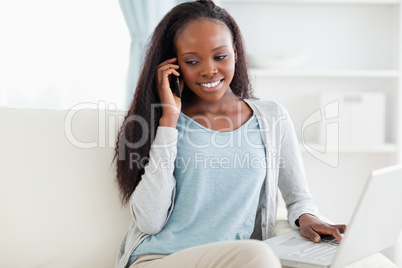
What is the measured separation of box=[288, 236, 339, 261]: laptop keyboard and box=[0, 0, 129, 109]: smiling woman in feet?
5.45

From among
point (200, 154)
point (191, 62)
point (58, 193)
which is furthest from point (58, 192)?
point (191, 62)

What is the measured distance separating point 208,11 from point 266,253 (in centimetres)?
78

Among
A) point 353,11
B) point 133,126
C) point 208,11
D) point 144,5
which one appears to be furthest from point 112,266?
point 353,11

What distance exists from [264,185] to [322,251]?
0.35m

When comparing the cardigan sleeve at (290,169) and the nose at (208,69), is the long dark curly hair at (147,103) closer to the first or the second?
the nose at (208,69)

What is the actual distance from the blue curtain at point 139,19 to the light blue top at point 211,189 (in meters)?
1.07

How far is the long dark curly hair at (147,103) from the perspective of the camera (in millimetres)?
1559

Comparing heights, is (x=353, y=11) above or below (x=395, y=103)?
above

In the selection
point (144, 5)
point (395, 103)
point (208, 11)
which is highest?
point (144, 5)

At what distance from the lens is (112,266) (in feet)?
5.33

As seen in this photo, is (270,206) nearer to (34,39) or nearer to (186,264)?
(186,264)

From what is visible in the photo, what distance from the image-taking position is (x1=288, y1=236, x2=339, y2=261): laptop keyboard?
1.24 meters

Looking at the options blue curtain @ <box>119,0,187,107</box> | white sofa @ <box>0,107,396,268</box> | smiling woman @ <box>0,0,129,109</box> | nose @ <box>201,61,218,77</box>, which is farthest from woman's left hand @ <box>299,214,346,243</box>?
smiling woman @ <box>0,0,129,109</box>

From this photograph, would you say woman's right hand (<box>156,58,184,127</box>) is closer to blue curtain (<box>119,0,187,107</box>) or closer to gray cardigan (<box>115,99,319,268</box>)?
gray cardigan (<box>115,99,319,268</box>)
